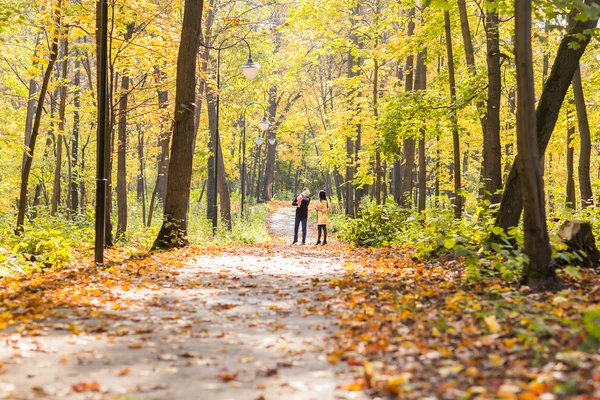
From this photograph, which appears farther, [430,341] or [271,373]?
[430,341]

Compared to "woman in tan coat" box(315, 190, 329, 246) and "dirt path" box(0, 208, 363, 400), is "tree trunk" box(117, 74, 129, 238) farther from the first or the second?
"dirt path" box(0, 208, 363, 400)

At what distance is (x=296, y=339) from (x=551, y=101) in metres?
5.77

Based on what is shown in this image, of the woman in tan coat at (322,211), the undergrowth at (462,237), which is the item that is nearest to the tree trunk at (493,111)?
the undergrowth at (462,237)

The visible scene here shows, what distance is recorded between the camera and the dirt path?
3.78 meters

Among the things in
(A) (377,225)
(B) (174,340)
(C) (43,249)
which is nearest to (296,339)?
(B) (174,340)

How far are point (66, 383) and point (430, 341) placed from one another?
2869mm

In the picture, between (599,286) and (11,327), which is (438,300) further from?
(11,327)

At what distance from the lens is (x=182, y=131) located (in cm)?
1263

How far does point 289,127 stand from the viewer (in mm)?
38188

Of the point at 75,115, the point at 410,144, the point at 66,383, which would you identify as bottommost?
the point at 66,383

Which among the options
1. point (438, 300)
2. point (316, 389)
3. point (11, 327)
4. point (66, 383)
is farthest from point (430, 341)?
point (11, 327)

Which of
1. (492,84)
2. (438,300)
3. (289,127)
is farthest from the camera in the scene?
(289,127)

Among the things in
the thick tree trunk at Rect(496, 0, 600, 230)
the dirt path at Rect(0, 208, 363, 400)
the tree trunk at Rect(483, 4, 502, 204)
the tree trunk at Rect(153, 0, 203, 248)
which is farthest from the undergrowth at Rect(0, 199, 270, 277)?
the tree trunk at Rect(483, 4, 502, 204)

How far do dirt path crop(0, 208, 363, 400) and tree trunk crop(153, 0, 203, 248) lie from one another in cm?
382
